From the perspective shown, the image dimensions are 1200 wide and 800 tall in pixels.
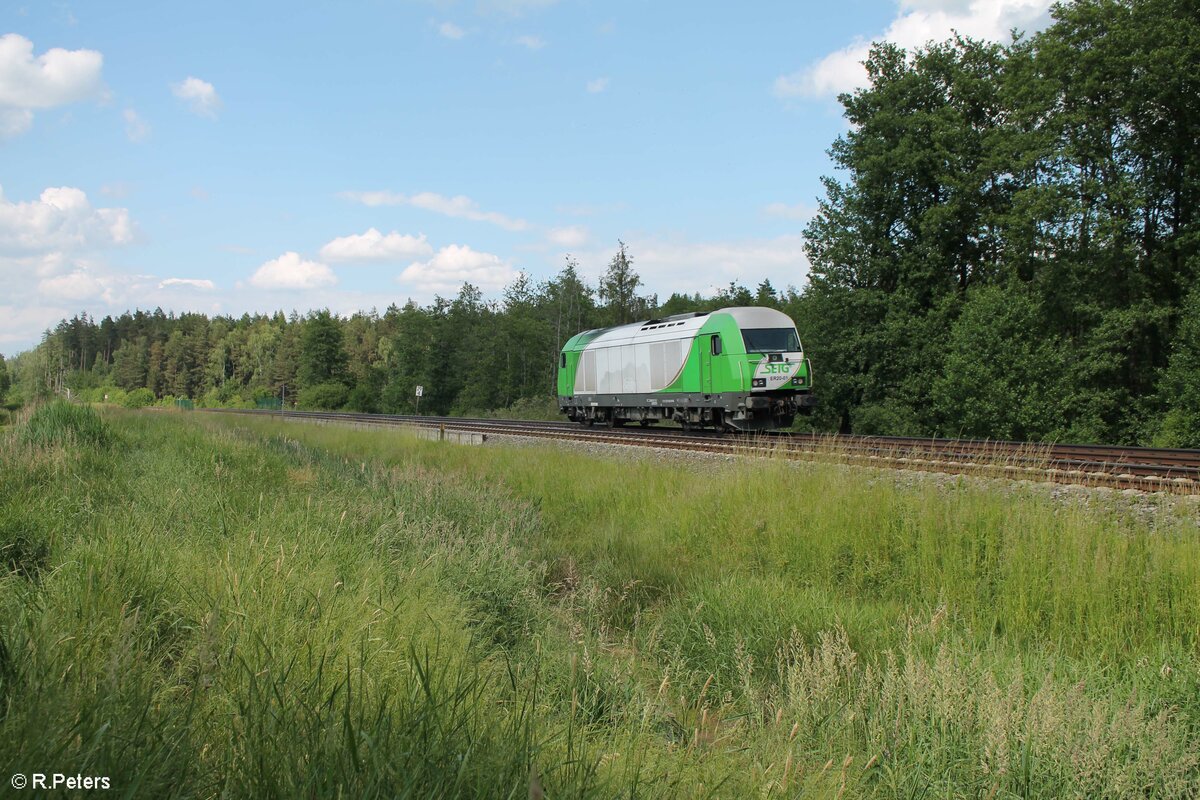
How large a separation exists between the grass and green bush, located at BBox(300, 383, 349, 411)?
70.9 metres

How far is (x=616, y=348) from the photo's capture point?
87.6ft

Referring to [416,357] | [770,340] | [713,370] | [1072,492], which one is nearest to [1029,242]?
[770,340]

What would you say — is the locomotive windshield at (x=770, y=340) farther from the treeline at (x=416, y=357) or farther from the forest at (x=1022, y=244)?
the treeline at (x=416, y=357)

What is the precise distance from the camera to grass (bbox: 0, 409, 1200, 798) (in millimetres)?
2648

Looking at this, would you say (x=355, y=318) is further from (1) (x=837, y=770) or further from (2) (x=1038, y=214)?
(1) (x=837, y=770)

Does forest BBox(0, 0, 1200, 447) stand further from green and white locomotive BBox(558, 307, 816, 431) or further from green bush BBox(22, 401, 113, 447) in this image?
green and white locomotive BBox(558, 307, 816, 431)

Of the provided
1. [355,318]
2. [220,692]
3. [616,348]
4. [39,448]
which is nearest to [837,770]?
[220,692]

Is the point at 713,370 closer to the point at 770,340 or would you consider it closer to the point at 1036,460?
the point at 770,340

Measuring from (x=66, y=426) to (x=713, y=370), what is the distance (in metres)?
15.0

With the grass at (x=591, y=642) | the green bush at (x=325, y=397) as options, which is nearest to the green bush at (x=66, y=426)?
the grass at (x=591, y=642)

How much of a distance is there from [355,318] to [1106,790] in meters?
137

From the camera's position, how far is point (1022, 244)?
27.4 meters

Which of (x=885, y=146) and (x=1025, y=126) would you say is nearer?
(x=1025, y=126)

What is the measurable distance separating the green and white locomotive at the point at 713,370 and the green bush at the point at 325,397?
58.1 m
